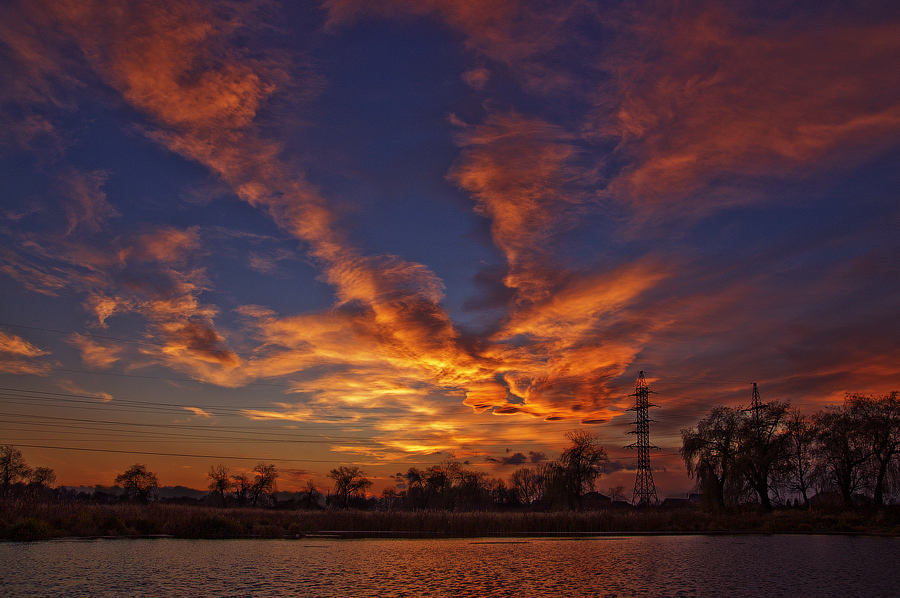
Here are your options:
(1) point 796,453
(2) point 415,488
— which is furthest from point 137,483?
(1) point 796,453

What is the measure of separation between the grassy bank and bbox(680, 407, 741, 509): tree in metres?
4.74

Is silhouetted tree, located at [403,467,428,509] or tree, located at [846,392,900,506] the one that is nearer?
tree, located at [846,392,900,506]

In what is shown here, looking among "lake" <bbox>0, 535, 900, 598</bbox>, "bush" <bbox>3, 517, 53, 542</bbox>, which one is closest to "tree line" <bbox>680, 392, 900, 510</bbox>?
"lake" <bbox>0, 535, 900, 598</bbox>

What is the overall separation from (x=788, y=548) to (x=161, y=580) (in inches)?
1530

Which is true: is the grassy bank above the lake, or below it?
below

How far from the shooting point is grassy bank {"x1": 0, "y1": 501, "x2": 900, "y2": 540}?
41.5m

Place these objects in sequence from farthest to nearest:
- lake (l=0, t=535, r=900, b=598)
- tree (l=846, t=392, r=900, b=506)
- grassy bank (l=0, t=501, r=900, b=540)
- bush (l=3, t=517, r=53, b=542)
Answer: tree (l=846, t=392, r=900, b=506) < grassy bank (l=0, t=501, r=900, b=540) < bush (l=3, t=517, r=53, b=542) < lake (l=0, t=535, r=900, b=598)

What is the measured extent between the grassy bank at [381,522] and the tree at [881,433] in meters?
5.79

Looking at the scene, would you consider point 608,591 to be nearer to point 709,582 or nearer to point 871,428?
point 709,582

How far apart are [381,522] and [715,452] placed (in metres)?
50.5

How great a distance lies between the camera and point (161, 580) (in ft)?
68.2

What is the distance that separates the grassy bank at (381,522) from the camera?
41.5 m

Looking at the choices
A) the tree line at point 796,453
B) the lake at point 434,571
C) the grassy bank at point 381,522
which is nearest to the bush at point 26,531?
the grassy bank at point 381,522

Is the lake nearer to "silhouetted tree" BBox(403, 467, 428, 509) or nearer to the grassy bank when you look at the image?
the grassy bank
